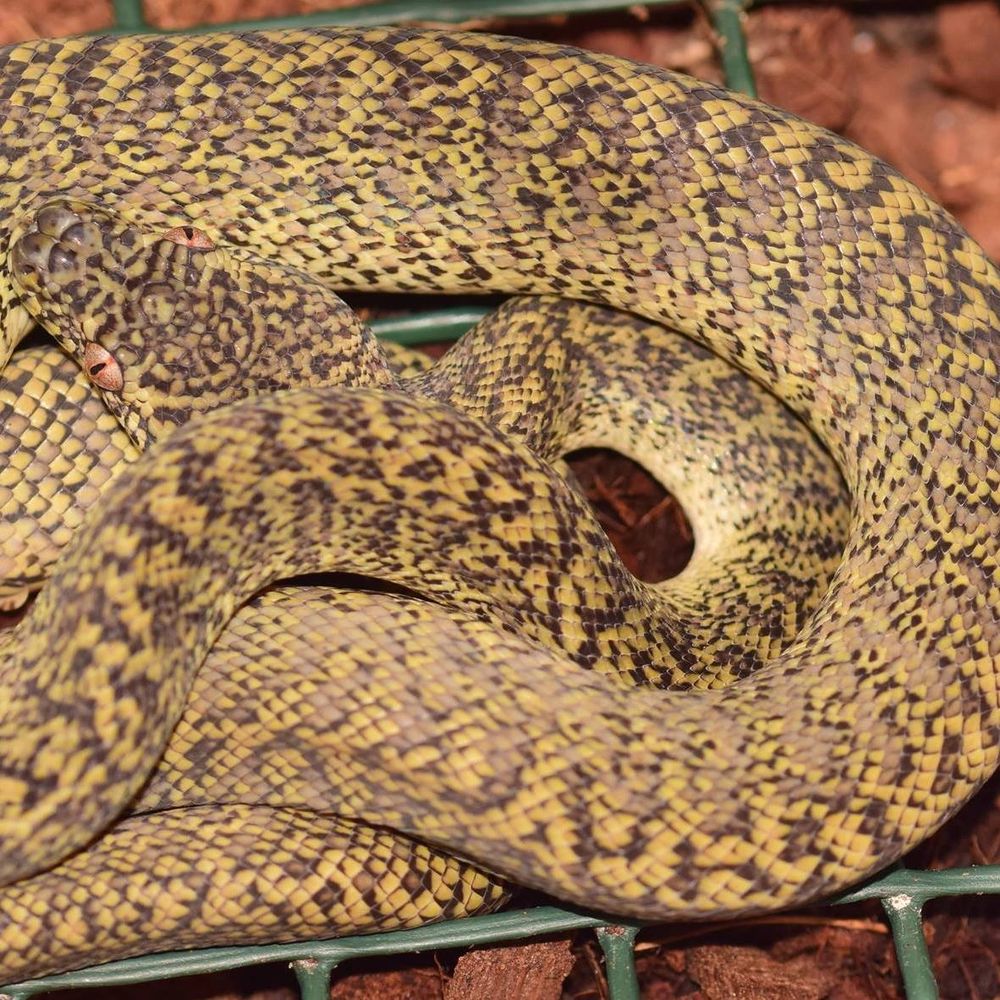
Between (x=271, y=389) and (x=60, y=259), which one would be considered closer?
(x=60, y=259)

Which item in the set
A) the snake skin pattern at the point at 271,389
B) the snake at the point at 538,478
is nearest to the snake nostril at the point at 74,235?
the snake skin pattern at the point at 271,389

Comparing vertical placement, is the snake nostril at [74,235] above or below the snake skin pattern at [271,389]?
above

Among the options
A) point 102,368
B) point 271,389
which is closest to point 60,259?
point 102,368

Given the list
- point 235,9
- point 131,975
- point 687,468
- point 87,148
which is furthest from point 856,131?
point 131,975

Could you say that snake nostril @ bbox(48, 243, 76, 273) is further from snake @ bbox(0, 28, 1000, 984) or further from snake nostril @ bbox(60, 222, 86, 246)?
snake @ bbox(0, 28, 1000, 984)

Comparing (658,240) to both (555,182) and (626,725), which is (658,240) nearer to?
(555,182)

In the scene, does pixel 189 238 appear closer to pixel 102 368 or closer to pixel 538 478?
pixel 102 368

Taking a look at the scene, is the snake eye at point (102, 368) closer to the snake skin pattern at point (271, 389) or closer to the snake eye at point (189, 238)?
the snake skin pattern at point (271, 389)
